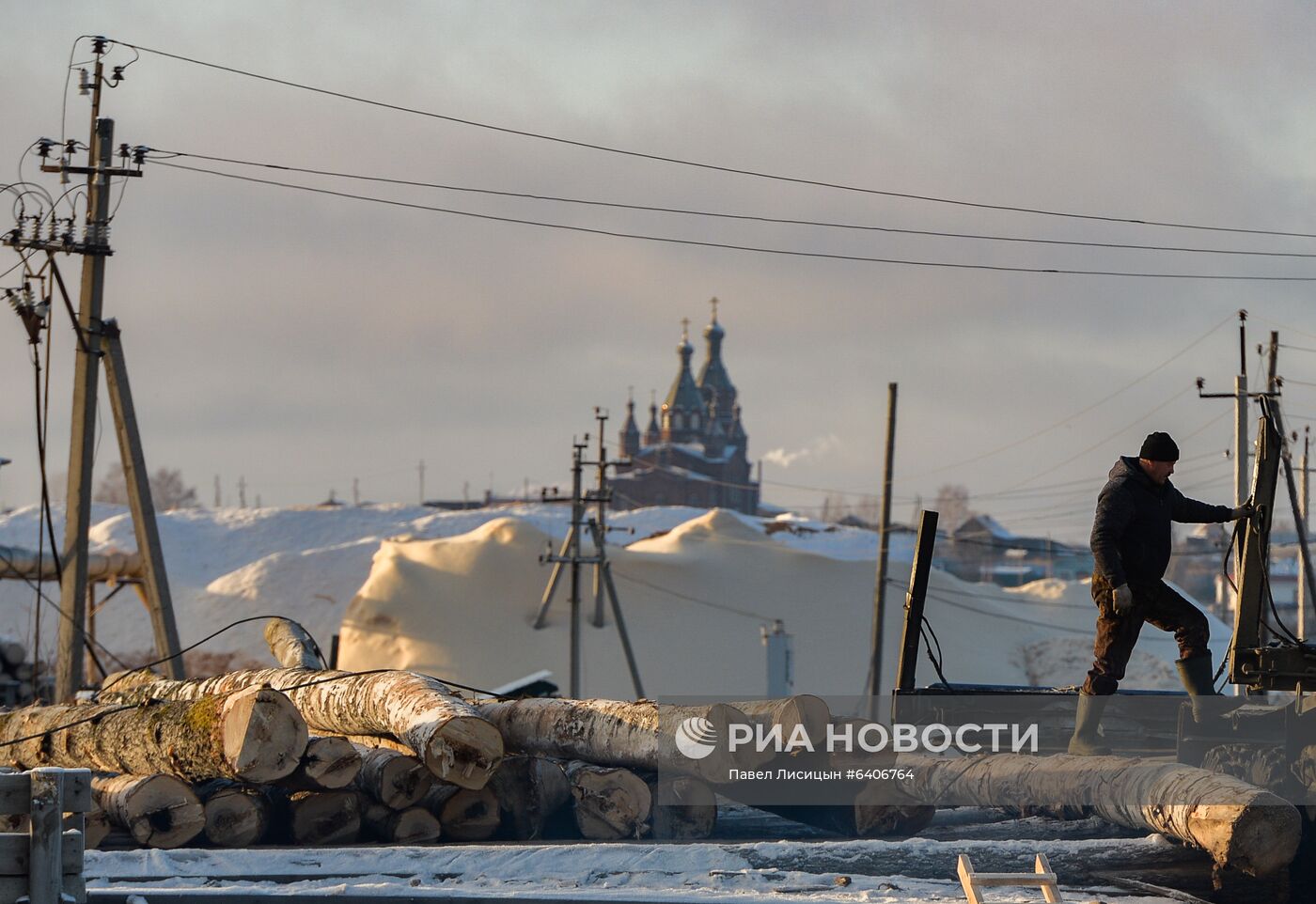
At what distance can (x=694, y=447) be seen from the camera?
146m

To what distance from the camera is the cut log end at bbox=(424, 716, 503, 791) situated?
9500mm

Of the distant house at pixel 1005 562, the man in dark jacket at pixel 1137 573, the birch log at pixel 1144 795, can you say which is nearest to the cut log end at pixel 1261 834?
the birch log at pixel 1144 795

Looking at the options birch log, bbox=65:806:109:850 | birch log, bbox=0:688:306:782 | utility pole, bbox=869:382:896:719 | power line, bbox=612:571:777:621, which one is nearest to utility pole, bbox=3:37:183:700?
birch log, bbox=0:688:306:782

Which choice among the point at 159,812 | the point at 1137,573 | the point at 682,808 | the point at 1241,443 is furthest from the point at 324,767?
the point at 1241,443

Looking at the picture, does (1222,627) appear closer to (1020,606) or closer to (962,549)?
(1020,606)

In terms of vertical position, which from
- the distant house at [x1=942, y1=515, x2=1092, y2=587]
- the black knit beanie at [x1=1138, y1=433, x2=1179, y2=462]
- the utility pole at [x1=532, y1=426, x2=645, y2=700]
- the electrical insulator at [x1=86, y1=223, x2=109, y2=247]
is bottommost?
the distant house at [x1=942, y1=515, x2=1092, y2=587]

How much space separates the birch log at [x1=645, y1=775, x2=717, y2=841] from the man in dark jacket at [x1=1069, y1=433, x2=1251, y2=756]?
2.36 meters

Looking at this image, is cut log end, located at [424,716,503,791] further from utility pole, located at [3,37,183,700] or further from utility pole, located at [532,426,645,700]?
utility pole, located at [532,426,645,700]

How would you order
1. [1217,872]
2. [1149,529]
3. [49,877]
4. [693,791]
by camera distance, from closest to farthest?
[49,877] < [1217,872] < [1149,529] < [693,791]

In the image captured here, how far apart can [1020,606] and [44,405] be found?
47.4 metres

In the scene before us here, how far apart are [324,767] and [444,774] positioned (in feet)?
2.29

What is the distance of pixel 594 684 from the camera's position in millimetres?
46406

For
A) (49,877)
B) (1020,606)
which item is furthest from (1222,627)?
(49,877)

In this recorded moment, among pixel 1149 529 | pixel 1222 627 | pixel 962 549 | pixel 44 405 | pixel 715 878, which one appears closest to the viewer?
pixel 715 878
